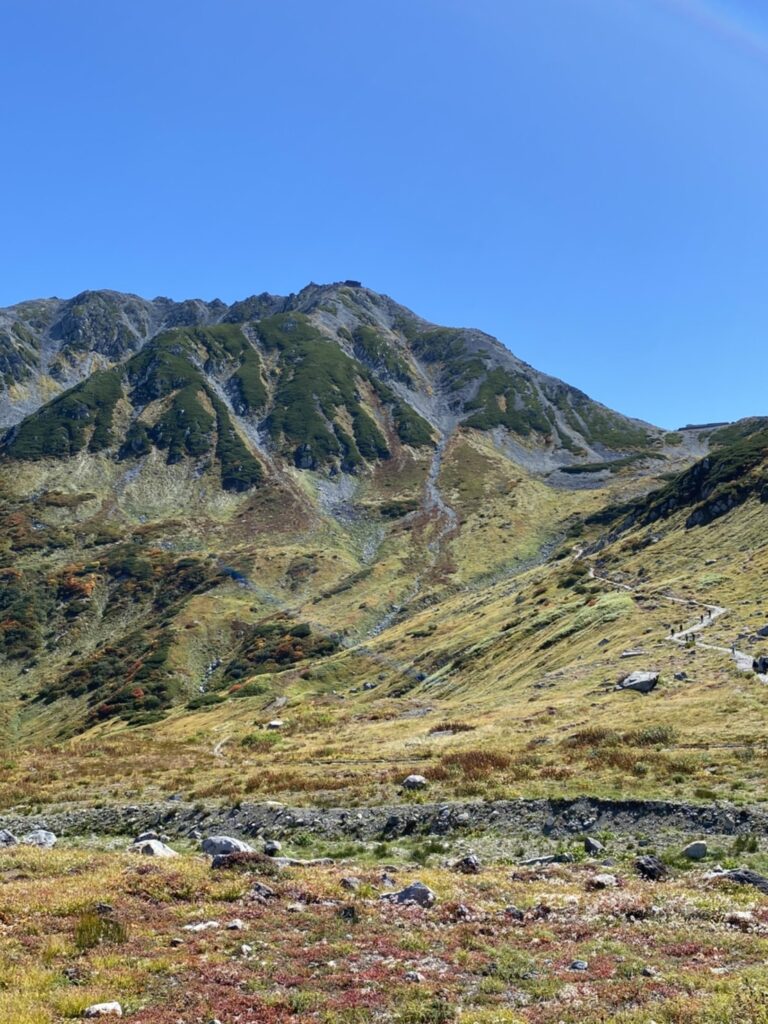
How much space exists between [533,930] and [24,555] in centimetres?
16555

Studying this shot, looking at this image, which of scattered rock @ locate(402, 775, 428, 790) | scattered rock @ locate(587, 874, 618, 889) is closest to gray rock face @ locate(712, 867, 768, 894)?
scattered rock @ locate(587, 874, 618, 889)

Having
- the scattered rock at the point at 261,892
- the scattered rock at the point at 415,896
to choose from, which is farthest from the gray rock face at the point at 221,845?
the scattered rock at the point at 415,896

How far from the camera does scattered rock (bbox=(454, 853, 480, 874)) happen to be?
19797mm

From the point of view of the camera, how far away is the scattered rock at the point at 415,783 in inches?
1172

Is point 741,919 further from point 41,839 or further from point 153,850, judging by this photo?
point 41,839

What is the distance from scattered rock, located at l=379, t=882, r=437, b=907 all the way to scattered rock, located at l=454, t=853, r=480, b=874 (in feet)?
12.1

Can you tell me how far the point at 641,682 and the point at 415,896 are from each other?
33.0 m

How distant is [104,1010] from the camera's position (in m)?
10.2

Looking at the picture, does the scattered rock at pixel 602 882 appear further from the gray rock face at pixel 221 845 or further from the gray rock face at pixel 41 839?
the gray rock face at pixel 41 839

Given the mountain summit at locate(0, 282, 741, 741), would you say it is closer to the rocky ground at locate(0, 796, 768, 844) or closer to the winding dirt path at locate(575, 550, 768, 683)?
the winding dirt path at locate(575, 550, 768, 683)

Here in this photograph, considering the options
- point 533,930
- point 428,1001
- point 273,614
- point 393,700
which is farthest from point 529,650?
point 273,614

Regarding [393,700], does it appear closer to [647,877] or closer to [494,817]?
[494,817]

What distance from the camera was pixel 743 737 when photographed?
30750 millimetres

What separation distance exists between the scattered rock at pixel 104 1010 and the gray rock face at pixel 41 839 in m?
19.0
